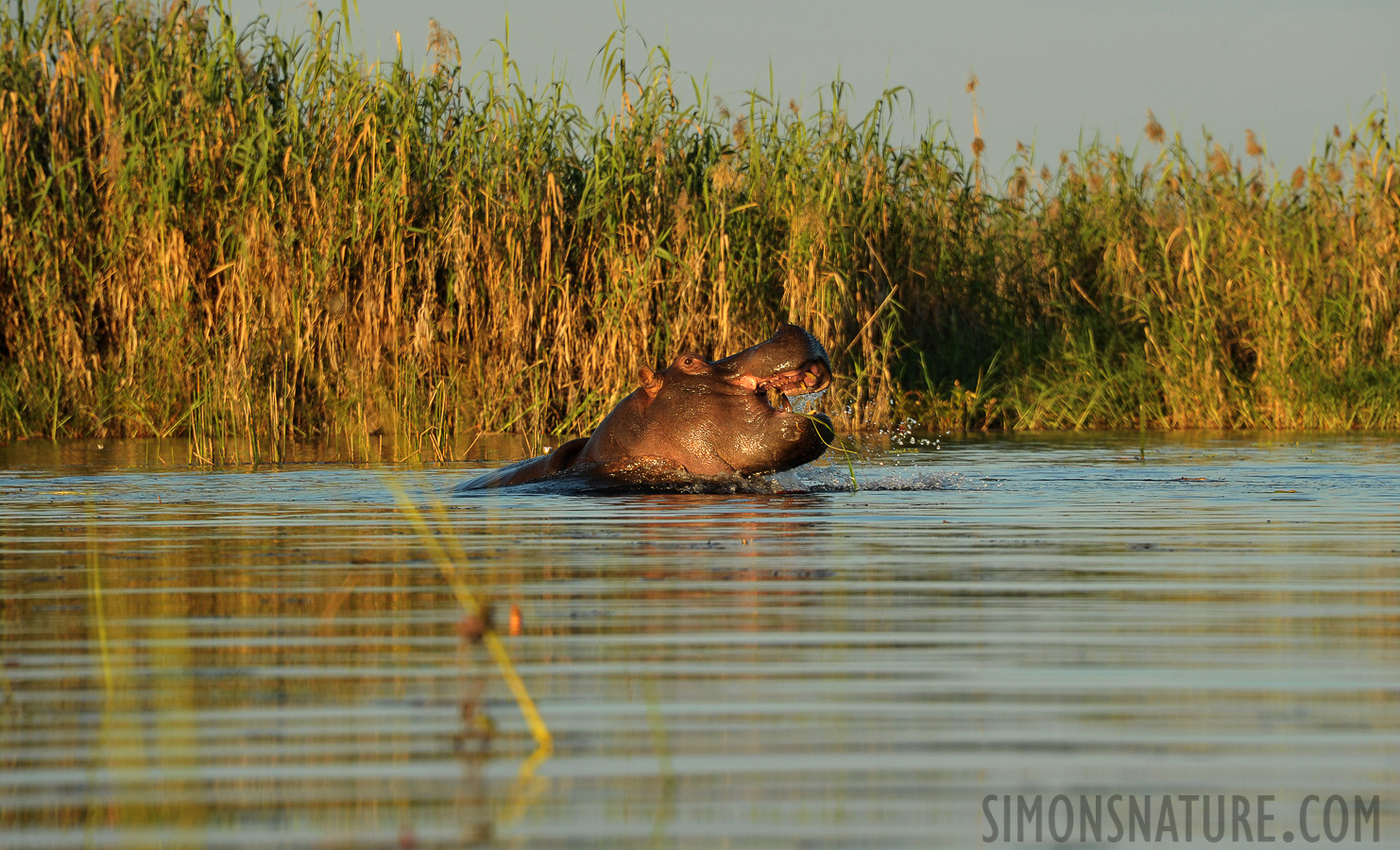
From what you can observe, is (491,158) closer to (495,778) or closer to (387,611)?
(387,611)

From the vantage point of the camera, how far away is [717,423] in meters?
6.25

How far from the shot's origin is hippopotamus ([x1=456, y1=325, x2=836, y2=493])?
600 cm

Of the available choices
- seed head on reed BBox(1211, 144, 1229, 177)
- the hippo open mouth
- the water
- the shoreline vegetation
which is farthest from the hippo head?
seed head on reed BBox(1211, 144, 1229, 177)

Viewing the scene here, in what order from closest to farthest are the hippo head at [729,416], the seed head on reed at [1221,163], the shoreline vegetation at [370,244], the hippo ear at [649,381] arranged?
the hippo head at [729,416] → the hippo ear at [649,381] → the shoreline vegetation at [370,244] → the seed head on reed at [1221,163]

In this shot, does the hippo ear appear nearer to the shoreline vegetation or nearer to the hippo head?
the hippo head

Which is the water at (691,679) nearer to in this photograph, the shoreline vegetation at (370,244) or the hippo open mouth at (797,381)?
the hippo open mouth at (797,381)

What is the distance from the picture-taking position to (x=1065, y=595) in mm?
3510

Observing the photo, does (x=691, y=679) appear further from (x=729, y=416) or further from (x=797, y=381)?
(x=729, y=416)

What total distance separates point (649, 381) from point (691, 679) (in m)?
3.82

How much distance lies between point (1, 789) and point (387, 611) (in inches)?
54.9

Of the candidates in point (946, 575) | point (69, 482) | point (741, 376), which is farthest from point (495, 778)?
point (69, 482)

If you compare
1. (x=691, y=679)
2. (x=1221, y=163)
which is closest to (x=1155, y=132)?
(x=1221, y=163)

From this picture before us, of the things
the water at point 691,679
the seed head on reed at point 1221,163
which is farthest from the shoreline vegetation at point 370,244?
the water at point 691,679

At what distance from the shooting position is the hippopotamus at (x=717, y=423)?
6.00 metres
